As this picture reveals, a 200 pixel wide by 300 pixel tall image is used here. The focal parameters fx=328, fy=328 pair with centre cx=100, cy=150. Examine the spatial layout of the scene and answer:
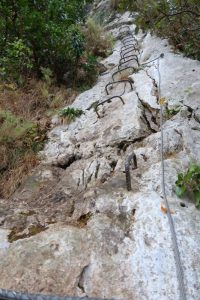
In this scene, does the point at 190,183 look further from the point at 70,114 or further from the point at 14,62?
the point at 14,62

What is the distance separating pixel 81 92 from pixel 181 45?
2.27 metres

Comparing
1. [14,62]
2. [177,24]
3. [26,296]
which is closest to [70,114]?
[14,62]

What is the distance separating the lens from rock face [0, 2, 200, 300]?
2.16 meters

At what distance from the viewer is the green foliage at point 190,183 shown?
9.18 ft

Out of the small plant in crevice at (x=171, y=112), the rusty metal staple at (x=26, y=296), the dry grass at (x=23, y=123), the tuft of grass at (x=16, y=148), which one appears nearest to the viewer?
the rusty metal staple at (x=26, y=296)

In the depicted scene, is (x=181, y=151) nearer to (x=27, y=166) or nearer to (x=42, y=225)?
(x=42, y=225)

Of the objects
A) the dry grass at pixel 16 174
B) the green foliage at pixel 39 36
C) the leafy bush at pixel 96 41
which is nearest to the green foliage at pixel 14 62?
the green foliage at pixel 39 36

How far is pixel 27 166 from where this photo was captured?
4.38 meters

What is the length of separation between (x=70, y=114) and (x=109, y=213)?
3.14 m

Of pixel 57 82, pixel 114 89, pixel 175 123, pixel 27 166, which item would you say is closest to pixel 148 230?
pixel 175 123

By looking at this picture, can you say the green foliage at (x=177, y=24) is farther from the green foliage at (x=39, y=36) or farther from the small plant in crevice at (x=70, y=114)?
the small plant in crevice at (x=70, y=114)

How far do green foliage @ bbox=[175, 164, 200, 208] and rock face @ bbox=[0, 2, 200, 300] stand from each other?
0.07m

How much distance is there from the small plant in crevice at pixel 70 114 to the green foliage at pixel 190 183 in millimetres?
3039

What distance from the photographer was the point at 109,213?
2.74 meters
